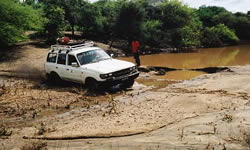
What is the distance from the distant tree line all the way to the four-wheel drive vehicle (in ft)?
30.4

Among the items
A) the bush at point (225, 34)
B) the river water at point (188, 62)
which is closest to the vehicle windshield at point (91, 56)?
the river water at point (188, 62)

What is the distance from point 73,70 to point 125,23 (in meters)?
20.3

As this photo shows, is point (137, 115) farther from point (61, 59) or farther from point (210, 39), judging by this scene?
point (210, 39)

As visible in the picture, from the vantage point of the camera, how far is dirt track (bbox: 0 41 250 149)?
19.1 ft

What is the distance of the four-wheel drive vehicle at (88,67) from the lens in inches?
407

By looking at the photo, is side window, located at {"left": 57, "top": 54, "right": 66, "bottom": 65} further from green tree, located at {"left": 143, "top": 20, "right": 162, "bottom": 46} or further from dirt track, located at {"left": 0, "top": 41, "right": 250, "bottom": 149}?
green tree, located at {"left": 143, "top": 20, "right": 162, "bottom": 46}

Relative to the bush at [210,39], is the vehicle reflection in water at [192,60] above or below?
below

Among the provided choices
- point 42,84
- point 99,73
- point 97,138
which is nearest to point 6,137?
point 97,138

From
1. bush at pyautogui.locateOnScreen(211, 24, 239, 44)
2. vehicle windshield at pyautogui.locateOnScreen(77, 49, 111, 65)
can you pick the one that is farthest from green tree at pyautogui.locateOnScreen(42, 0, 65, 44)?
bush at pyautogui.locateOnScreen(211, 24, 239, 44)

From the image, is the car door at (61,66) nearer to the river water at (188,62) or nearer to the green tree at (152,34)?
the river water at (188,62)

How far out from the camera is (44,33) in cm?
2742

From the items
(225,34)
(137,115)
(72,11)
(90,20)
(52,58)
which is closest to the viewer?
(137,115)

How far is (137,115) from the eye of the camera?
25.5 ft

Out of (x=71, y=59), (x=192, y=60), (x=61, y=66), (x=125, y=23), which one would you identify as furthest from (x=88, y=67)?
(x=125, y=23)
